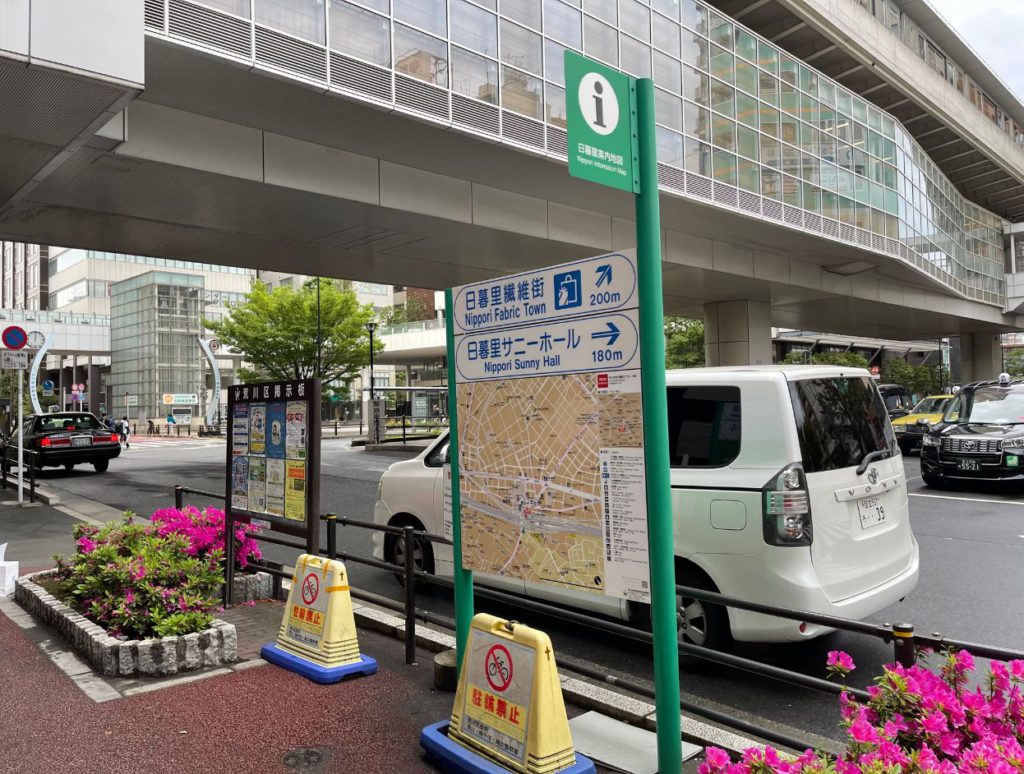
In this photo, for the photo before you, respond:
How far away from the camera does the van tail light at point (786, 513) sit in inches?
177

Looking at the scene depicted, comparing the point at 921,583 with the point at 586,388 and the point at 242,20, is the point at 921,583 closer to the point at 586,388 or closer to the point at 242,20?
the point at 586,388

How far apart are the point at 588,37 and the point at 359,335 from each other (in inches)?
1135

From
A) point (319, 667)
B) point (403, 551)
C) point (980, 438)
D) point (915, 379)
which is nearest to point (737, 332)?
point (980, 438)

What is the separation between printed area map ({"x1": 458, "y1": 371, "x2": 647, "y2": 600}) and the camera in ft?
10.5

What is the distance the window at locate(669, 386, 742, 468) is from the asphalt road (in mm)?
1352

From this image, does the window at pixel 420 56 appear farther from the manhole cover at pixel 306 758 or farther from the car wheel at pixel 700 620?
the manhole cover at pixel 306 758

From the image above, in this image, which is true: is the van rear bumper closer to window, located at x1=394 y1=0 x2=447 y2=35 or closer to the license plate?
the license plate

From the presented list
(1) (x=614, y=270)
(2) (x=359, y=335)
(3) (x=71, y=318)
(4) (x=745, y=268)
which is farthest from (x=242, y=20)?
(3) (x=71, y=318)

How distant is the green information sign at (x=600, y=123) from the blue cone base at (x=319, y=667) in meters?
3.26

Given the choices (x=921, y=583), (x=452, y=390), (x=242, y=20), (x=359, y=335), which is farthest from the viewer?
(x=359, y=335)

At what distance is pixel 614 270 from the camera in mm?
3203

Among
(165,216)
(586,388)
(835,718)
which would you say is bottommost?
(835,718)

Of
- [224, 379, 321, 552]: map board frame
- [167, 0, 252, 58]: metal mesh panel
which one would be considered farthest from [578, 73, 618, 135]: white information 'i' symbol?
[167, 0, 252, 58]: metal mesh panel

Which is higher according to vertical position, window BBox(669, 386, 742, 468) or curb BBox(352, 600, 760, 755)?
window BBox(669, 386, 742, 468)
